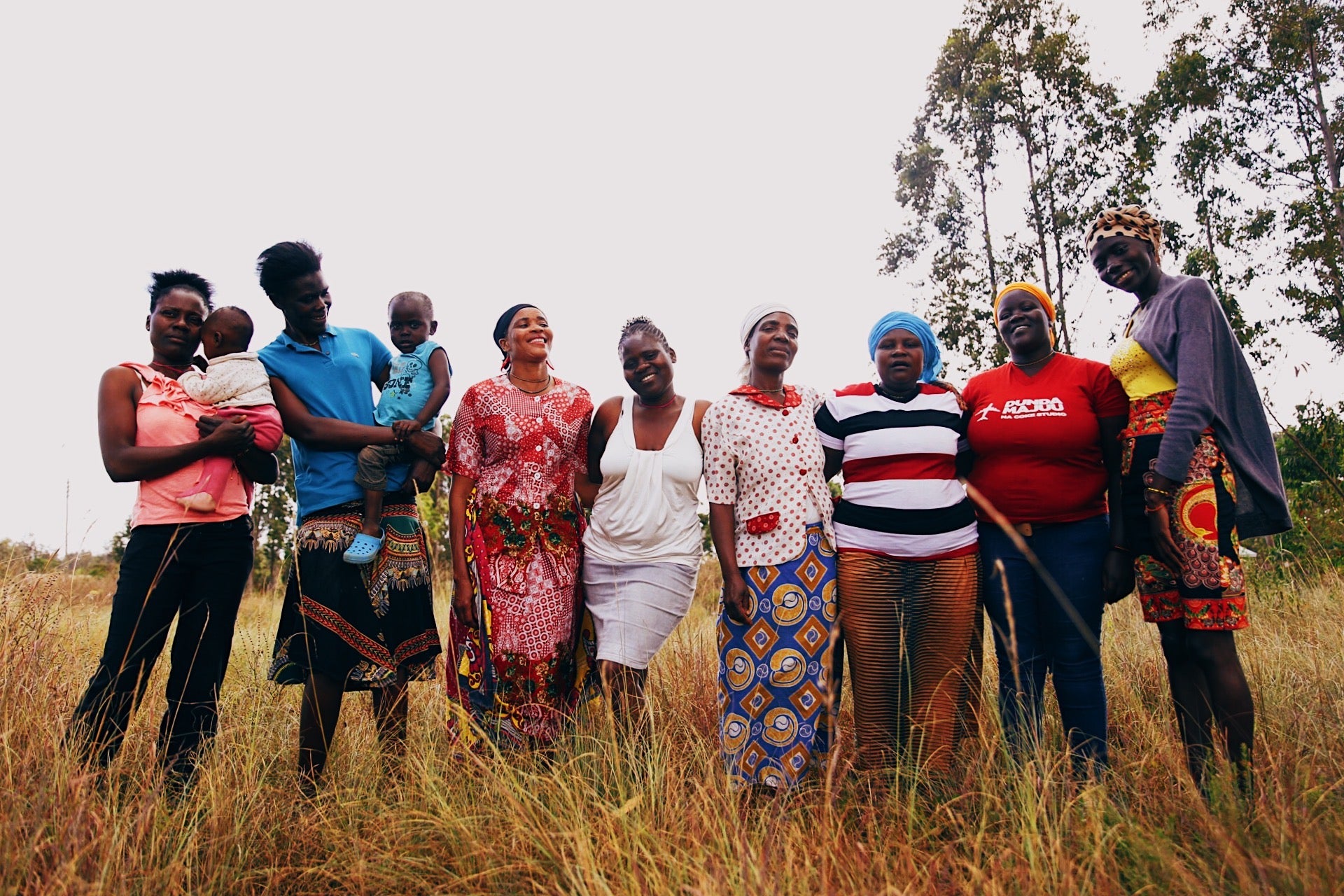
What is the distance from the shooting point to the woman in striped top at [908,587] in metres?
3.25

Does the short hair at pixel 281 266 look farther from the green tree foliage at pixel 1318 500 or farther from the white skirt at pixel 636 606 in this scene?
the green tree foliage at pixel 1318 500

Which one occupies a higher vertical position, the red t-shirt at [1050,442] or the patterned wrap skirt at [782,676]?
the red t-shirt at [1050,442]

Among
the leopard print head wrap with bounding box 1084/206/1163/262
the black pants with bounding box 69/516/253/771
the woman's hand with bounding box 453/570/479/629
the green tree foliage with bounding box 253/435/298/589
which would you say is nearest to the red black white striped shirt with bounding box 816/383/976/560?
the leopard print head wrap with bounding box 1084/206/1163/262

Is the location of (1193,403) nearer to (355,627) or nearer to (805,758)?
(805,758)

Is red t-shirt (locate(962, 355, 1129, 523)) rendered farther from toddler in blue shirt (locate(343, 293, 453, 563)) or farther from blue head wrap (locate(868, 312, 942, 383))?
toddler in blue shirt (locate(343, 293, 453, 563))

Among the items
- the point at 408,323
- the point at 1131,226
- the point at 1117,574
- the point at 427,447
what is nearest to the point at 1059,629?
the point at 1117,574

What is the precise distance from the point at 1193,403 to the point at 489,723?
3.03 meters

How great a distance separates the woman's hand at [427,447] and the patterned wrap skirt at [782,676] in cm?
145

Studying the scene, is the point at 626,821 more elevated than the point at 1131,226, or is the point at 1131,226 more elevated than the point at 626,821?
the point at 1131,226

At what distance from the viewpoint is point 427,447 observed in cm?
351

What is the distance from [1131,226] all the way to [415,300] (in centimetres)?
320

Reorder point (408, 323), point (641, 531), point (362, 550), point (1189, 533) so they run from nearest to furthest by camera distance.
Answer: point (1189, 533) < point (362, 550) < point (641, 531) < point (408, 323)

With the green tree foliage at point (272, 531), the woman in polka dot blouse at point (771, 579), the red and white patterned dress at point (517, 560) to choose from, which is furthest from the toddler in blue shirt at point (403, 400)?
the green tree foliage at point (272, 531)

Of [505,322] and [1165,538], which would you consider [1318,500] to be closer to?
[1165,538]
